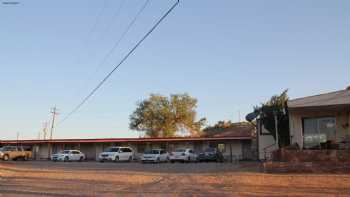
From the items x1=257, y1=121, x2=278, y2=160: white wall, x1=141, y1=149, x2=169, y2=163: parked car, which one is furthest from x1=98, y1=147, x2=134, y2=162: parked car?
x1=257, y1=121, x2=278, y2=160: white wall

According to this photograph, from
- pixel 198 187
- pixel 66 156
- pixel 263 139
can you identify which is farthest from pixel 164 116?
pixel 198 187

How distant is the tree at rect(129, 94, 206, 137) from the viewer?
254 ft

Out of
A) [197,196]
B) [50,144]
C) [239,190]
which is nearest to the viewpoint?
[197,196]

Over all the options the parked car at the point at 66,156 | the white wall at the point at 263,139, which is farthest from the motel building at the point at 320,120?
the parked car at the point at 66,156

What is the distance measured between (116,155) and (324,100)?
24.7 metres

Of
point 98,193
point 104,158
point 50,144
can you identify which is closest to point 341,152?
point 98,193

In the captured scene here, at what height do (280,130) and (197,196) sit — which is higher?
(280,130)

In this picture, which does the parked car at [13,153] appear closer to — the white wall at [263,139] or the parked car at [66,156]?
the parked car at [66,156]

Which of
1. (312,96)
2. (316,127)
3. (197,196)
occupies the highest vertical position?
(312,96)

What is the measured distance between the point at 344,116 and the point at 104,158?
2495 centimetres

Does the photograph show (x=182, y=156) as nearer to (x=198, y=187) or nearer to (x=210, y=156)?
(x=210, y=156)

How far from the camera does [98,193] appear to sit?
15102 mm

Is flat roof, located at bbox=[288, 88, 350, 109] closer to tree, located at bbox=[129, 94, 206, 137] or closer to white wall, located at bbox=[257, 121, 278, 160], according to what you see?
white wall, located at bbox=[257, 121, 278, 160]

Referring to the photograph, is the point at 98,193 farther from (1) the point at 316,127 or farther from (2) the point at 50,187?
(1) the point at 316,127
